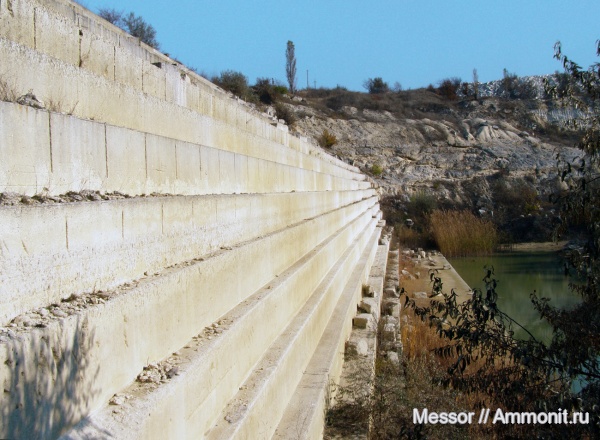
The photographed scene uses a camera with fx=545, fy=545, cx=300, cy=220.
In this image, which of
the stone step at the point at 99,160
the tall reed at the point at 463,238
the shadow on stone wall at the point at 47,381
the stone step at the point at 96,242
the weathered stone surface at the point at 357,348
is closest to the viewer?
the shadow on stone wall at the point at 47,381

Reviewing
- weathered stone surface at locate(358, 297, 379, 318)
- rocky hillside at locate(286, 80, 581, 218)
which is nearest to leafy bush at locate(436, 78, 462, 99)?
rocky hillside at locate(286, 80, 581, 218)

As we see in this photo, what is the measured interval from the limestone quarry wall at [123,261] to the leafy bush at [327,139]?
105ft

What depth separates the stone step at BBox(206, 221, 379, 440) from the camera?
249cm

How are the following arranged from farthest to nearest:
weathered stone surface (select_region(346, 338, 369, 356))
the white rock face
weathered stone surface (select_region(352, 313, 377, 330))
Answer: the white rock face
weathered stone surface (select_region(352, 313, 377, 330))
weathered stone surface (select_region(346, 338, 369, 356))

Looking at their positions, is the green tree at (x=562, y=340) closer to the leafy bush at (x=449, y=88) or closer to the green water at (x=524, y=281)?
the green water at (x=524, y=281)

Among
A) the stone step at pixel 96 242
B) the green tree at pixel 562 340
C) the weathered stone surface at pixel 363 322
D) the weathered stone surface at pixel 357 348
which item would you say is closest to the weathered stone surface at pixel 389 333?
the weathered stone surface at pixel 363 322

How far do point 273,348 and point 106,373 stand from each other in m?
1.79

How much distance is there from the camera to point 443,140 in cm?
4066


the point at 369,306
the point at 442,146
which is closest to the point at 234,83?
the point at 442,146

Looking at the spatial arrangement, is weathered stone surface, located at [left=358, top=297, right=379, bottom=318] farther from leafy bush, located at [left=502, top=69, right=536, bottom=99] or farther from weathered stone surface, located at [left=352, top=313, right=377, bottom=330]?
leafy bush, located at [left=502, top=69, right=536, bottom=99]

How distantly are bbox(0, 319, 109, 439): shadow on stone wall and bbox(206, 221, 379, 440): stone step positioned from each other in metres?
0.86

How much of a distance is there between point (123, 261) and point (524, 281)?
1859 cm

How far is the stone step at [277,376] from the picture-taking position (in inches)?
98.2

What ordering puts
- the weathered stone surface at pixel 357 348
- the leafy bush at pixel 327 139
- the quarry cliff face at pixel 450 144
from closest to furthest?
the weathered stone surface at pixel 357 348 → the quarry cliff face at pixel 450 144 → the leafy bush at pixel 327 139
